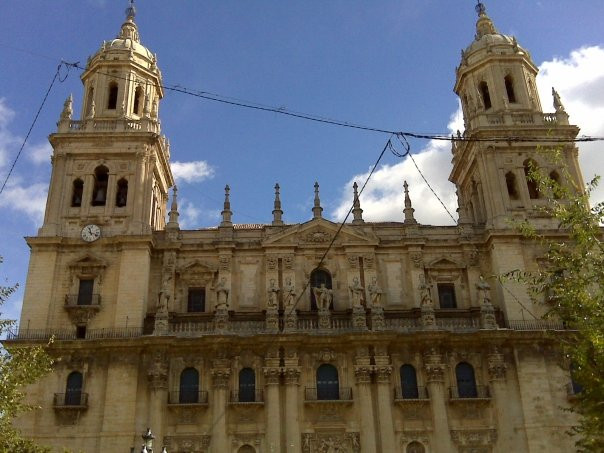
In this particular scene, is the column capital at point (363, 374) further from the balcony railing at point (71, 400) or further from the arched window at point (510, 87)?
the arched window at point (510, 87)

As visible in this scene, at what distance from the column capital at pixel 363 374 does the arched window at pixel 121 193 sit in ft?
46.9

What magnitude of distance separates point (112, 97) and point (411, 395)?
73.8 feet

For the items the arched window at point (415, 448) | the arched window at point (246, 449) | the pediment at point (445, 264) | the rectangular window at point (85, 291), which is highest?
the pediment at point (445, 264)

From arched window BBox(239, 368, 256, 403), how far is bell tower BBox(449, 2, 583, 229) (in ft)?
43.9

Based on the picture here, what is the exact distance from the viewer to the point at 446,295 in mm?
33250

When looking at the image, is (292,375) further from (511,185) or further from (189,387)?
(511,185)

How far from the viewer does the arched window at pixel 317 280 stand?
107 feet

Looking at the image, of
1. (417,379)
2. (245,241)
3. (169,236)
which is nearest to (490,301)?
(417,379)

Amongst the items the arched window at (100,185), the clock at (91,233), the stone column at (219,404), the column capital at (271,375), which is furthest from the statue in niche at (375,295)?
the arched window at (100,185)

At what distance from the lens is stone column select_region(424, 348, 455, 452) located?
28.8 metres

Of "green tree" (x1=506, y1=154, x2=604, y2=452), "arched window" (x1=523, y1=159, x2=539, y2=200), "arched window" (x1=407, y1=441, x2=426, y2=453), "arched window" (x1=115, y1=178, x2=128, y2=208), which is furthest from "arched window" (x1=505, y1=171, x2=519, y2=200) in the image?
"arched window" (x1=115, y1=178, x2=128, y2=208)

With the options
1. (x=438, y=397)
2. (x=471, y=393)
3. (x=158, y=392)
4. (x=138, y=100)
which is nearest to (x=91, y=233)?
(x=158, y=392)

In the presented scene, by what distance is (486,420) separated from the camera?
2933cm

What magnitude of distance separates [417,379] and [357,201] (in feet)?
31.0
